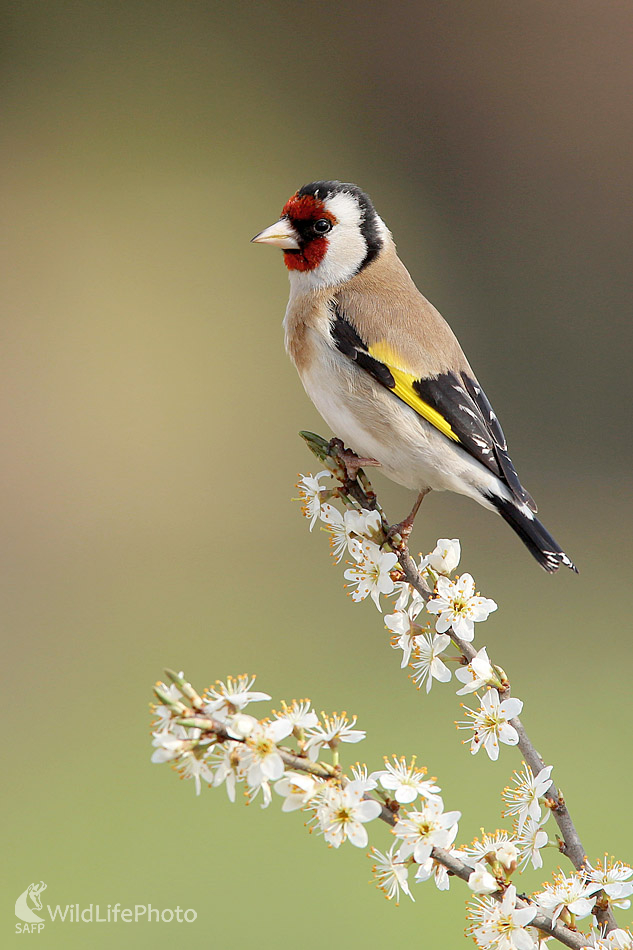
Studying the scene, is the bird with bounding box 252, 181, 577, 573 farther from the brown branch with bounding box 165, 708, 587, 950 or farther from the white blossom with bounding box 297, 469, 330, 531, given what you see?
the brown branch with bounding box 165, 708, 587, 950

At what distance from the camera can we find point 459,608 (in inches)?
42.1

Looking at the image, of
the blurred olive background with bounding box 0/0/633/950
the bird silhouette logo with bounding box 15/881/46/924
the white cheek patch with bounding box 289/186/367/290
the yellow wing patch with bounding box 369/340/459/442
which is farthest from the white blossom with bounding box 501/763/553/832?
the blurred olive background with bounding box 0/0/633/950

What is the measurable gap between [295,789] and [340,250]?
1293mm

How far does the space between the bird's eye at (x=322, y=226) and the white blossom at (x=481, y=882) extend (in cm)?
133

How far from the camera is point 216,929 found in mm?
2479

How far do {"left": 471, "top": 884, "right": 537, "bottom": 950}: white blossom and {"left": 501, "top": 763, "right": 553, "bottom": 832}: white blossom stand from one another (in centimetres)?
9

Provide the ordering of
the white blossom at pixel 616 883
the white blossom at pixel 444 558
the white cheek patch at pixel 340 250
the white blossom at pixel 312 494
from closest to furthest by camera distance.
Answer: the white blossom at pixel 616 883 → the white blossom at pixel 444 558 → the white blossom at pixel 312 494 → the white cheek patch at pixel 340 250

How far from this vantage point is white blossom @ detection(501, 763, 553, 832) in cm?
95

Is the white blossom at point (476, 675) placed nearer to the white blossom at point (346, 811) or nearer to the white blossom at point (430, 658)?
the white blossom at point (430, 658)

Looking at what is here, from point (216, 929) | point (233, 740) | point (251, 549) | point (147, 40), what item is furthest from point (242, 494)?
point (233, 740)

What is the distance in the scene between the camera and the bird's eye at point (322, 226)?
→ 1.96 meters

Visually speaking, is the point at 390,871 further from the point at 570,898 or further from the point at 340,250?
the point at 340,250

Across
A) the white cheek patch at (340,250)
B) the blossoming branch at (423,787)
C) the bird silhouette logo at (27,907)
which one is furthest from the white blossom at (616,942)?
the white cheek patch at (340,250)

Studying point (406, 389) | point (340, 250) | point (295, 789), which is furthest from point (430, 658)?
point (340, 250)
